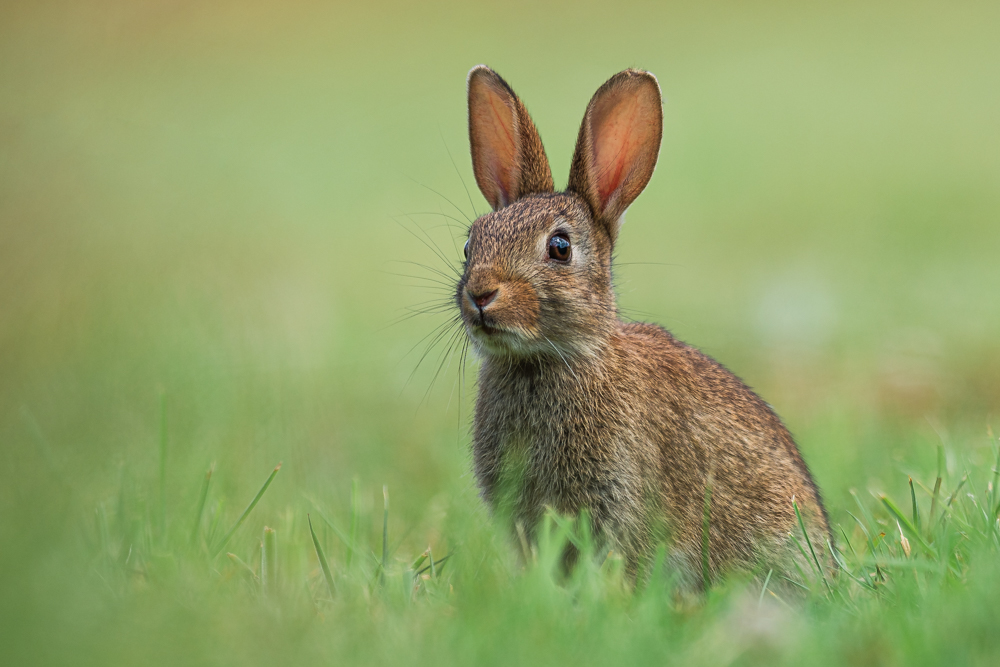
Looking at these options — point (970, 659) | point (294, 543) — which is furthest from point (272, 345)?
point (970, 659)

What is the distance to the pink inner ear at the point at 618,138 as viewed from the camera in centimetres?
448

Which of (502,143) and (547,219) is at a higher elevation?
(502,143)

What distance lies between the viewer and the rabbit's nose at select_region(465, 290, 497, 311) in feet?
12.3

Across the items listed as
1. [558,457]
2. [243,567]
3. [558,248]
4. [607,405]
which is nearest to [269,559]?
[243,567]

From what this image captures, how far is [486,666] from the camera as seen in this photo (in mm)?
2387

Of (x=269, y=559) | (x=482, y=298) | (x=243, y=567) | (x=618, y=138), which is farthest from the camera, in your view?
(x=618, y=138)

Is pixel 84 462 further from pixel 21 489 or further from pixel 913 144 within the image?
pixel 913 144

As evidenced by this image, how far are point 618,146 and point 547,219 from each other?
61 cm

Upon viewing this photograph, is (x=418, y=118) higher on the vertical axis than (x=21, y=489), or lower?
higher

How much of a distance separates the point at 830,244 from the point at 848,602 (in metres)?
8.30

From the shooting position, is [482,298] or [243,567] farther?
[482,298]

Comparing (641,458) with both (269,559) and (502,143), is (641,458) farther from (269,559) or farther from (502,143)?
(502,143)

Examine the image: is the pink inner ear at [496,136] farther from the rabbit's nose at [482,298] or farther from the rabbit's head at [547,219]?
the rabbit's nose at [482,298]

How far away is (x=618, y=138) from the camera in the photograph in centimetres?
452
